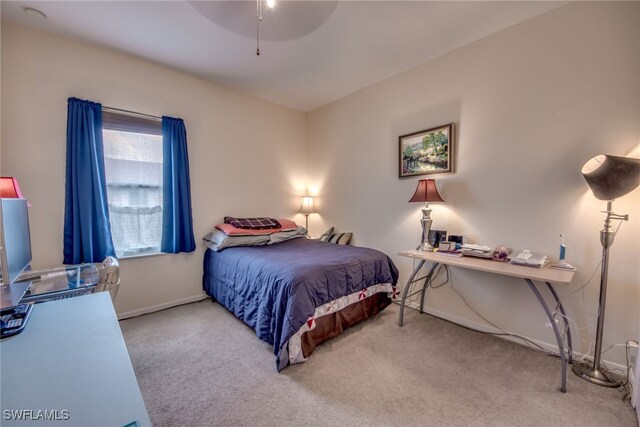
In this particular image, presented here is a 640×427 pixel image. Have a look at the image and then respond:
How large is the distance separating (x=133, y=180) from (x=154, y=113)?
77cm

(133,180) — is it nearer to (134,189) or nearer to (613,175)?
(134,189)

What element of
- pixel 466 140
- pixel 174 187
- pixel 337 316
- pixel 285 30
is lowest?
pixel 337 316

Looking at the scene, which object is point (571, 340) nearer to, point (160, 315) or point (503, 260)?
point (503, 260)

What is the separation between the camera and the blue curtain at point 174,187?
291 centimetres

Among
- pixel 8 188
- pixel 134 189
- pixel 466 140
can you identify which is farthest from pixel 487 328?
pixel 8 188

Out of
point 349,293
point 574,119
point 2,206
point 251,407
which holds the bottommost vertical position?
point 251,407

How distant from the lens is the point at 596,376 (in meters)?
1.79

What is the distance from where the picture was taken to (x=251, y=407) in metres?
1.59

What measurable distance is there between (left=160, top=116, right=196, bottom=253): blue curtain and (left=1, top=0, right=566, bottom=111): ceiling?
28.7 inches

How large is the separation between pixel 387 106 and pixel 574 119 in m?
1.74

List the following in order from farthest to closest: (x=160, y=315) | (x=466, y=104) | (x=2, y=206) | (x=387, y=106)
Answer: (x=387, y=106) < (x=160, y=315) < (x=466, y=104) < (x=2, y=206)

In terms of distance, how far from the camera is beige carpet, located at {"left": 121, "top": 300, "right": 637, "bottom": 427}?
1.52 meters

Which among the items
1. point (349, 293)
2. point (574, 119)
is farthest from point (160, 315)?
point (574, 119)

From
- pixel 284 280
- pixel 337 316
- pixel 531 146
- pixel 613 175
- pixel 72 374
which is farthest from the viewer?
pixel 337 316
